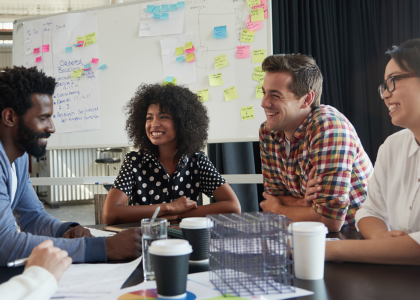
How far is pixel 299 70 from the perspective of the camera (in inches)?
66.0

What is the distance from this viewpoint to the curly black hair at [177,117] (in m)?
2.04

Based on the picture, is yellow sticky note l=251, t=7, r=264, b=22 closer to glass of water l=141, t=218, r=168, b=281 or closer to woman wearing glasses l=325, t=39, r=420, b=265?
woman wearing glasses l=325, t=39, r=420, b=265

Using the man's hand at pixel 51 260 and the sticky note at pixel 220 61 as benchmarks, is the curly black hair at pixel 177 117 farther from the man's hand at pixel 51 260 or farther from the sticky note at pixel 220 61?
the man's hand at pixel 51 260

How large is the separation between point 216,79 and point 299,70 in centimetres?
109

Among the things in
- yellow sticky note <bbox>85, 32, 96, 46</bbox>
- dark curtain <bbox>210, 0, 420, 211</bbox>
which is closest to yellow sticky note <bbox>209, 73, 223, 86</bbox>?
dark curtain <bbox>210, 0, 420, 211</bbox>

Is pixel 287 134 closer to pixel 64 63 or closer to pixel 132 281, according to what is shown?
pixel 132 281

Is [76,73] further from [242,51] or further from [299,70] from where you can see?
[299,70]

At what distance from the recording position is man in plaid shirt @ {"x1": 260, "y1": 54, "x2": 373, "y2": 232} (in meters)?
1.44

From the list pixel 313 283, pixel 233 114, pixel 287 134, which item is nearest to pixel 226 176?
pixel 233 114

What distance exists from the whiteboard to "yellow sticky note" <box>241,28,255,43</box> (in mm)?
28

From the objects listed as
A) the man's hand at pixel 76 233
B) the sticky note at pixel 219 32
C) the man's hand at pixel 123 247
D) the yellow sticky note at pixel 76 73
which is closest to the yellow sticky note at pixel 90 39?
the yellow sticky note at pixel 76 73

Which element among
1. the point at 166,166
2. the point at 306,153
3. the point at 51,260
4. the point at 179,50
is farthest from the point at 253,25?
the point at 51,260

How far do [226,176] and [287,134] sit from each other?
1.05 metres

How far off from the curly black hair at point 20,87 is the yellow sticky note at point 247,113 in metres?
1.46
